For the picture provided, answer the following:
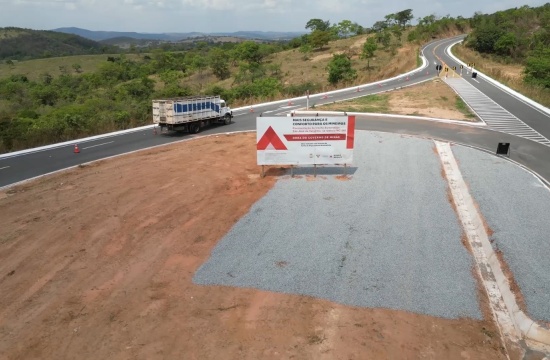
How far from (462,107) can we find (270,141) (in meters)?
21.0

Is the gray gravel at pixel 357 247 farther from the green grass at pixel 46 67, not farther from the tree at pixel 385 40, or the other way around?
the green grass at pixel 46 67

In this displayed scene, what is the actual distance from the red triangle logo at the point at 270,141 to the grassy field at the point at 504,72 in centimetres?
2685

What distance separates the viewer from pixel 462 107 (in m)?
29.4

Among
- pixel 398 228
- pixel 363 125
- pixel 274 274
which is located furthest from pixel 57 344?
pixel 363 125

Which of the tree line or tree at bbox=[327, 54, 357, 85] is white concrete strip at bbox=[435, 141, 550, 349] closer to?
the tree line

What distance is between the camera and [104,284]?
346 inches

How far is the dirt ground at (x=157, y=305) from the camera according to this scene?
6910 millimetres

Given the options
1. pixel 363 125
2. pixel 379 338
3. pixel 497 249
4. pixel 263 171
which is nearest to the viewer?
pixel 379 338

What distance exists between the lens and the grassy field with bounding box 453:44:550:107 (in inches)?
1341

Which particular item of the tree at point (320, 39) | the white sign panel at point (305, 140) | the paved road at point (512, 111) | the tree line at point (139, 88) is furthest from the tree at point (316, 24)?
the white sign panel at point (305, 140)

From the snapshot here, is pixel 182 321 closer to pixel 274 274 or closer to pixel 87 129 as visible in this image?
Answer: pixel 274 274

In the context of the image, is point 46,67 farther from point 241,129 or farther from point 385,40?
point 241,129

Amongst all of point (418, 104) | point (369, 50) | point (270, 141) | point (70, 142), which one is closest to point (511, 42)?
point (369, 50)

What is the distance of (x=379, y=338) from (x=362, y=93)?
35.0 meters
